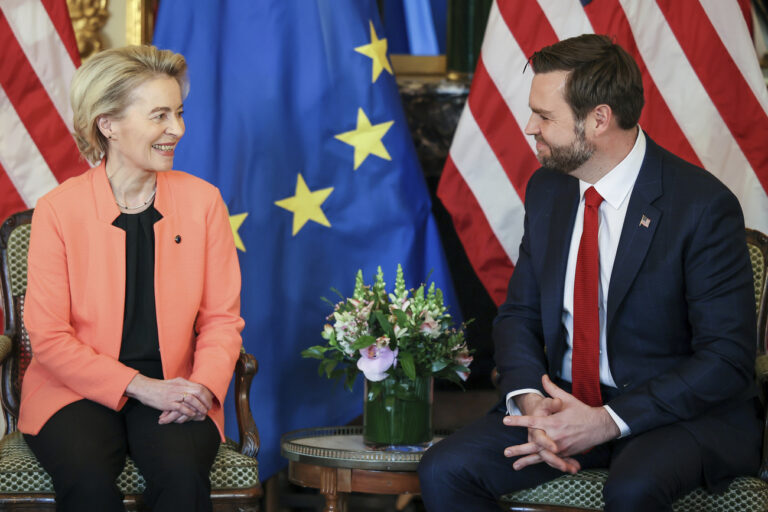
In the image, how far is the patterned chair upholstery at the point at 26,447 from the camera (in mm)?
2398

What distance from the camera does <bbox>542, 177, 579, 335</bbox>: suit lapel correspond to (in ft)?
8.75

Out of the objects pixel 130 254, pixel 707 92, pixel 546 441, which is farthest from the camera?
pixel 707 92

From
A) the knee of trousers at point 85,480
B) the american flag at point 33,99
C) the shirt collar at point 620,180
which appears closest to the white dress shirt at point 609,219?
the shirt collar at point 620,180

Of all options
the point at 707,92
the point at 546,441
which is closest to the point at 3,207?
the point at 546,441

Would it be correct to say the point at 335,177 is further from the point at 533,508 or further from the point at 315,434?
the point at 533,508

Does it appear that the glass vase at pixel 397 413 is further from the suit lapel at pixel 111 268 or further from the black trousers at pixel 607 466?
the suit lapel at pixel 111 268

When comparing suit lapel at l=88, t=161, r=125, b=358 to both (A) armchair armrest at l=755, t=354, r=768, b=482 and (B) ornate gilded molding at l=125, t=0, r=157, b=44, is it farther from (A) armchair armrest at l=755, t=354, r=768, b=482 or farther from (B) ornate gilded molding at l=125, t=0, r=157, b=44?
(A) armchair armrest at l=755, t=354, r=768, b=482

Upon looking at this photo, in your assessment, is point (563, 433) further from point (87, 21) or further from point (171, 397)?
point (87, 21)

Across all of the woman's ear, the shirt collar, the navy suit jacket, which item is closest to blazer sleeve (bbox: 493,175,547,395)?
the navy suit jacket

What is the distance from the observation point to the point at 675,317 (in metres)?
2.52

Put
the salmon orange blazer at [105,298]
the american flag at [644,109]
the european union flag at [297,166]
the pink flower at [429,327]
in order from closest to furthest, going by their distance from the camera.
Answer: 1. the salmon orange blazer at [105,298]
2. the pink flower at [429,327]
3. the american flag at [644,109]
4. the european union flag at [297,166]

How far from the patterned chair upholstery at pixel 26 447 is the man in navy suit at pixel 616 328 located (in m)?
0.48

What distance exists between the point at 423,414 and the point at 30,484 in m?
1.07

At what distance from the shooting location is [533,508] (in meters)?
2.47
